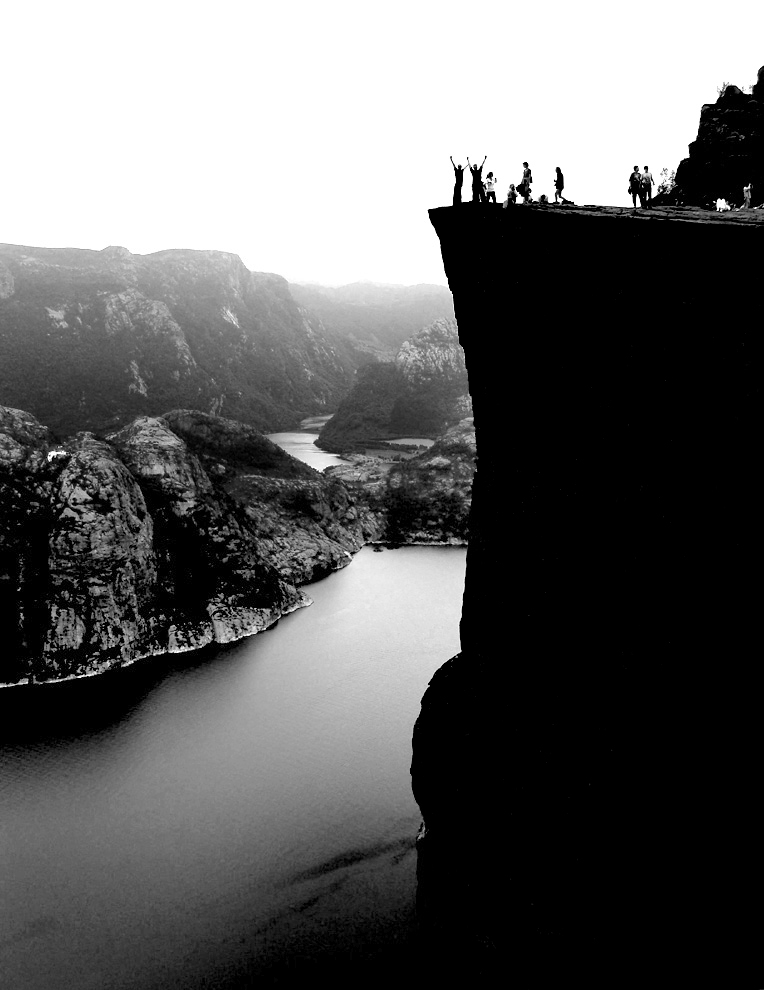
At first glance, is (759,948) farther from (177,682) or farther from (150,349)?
(150,349)

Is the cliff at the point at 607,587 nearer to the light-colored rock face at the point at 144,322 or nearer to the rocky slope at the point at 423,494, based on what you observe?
the rocky slope at the point at 423,494

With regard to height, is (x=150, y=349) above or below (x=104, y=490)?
above

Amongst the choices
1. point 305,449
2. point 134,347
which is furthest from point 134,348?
point 305,449

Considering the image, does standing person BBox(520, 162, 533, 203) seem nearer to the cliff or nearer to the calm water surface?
the cliff

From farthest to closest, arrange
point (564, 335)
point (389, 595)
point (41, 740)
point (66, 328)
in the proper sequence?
point (66, 328) < point (389, 595) < point (41, 740) < point (564, 335)

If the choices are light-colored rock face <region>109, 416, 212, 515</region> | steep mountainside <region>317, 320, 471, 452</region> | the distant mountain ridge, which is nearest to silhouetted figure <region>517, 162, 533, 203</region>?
light-colored rock face <region>109, 416, 212, 515</region>

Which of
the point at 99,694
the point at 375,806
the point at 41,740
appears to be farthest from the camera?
the point at 99,694

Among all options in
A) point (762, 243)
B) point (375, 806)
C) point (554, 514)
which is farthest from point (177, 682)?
point (762, 243)
